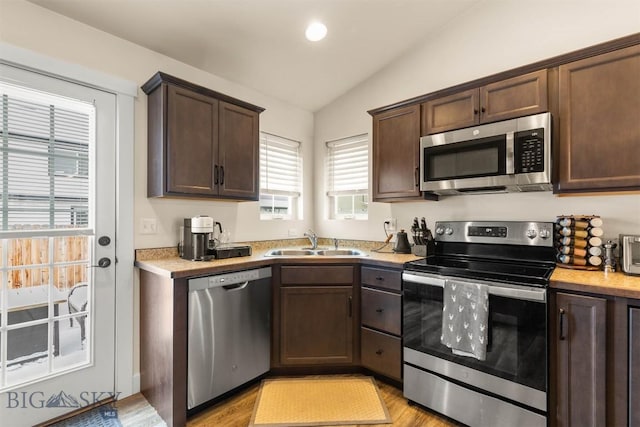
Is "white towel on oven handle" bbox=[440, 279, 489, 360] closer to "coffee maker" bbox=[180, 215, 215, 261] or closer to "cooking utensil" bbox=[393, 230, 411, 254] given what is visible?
"cooking utensil" bbox=[393, 230, 411, 254]

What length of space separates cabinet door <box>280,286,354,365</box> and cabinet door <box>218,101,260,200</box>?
0.88 metres

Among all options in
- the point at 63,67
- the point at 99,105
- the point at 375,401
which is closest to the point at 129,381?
the point at 375,401

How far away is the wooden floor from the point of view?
1869mm

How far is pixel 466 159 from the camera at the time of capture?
85.6 inches

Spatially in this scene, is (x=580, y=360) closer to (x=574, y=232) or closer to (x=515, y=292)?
(x=515, y=292)

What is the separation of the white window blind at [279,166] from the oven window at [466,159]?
1541mm

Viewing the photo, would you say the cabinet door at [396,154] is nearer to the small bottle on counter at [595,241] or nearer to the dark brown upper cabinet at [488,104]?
the dark brown upper cabinet at [488,104]

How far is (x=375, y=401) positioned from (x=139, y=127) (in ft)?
8.32

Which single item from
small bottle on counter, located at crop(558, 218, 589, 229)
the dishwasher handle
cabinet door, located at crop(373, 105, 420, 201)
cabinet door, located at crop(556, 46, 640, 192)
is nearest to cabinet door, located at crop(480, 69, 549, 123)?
cabinet door, located at crop(556, 46, 640, 192)

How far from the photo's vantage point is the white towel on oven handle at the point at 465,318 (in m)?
1.71

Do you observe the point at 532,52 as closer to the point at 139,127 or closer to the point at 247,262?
the point at 247,262

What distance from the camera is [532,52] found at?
2191 millimetres

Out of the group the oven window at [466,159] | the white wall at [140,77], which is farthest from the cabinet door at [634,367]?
the white wall at [140,77]

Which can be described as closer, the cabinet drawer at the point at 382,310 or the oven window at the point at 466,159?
the oven window at the point at 466,159
